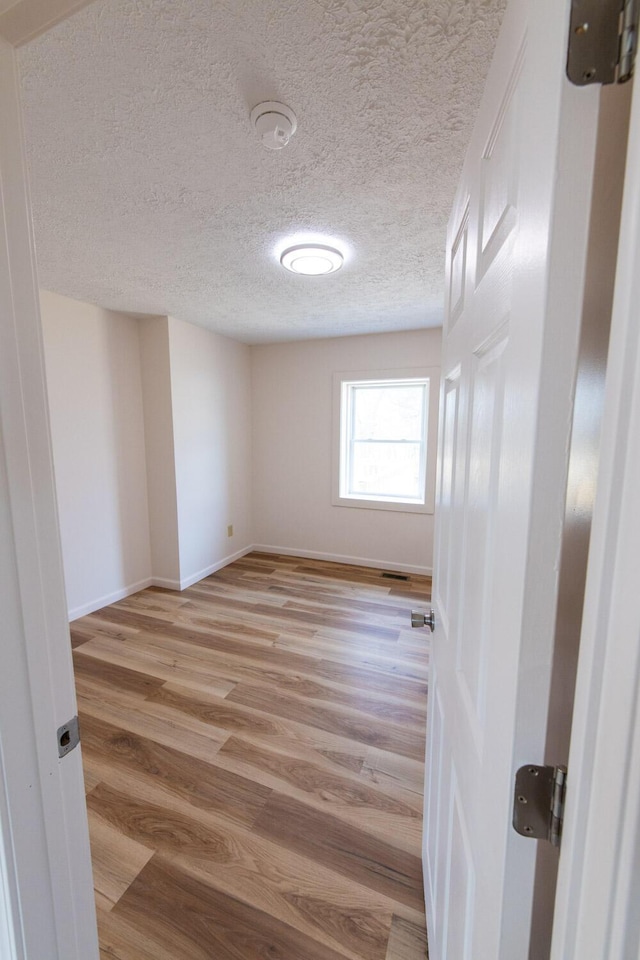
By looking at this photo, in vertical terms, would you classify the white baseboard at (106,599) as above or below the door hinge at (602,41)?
below

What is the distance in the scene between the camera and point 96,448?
2.91 metres

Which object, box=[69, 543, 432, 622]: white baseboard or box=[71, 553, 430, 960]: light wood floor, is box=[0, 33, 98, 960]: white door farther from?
box=[69, 543, 432, 622]: white baseboard

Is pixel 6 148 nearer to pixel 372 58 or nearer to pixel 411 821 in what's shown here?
pixel 372 58

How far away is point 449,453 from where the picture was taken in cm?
93

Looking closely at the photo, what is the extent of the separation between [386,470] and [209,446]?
1.82 metres

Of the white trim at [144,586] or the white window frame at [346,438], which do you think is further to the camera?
the white window frame at [346,438]

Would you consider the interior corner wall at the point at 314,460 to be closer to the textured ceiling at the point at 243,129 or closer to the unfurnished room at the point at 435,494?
the unfurnished room at the point at 435,494

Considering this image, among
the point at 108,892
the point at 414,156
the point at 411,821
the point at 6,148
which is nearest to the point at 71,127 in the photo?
the point at 6,148

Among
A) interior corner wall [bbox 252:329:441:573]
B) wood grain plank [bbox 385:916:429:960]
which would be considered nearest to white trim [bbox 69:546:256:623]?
interior corner wall [bbox 252:329:441:573]

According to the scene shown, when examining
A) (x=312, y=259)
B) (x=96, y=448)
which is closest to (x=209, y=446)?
(x=96, y=448)

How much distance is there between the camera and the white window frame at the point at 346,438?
11.5 feet

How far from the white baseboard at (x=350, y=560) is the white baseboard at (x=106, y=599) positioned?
1.35m

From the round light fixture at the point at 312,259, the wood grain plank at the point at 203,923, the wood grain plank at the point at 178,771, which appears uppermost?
the round light fixture at the point at 312,259

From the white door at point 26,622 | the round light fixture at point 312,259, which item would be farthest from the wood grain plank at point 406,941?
the round light fixture at point 312,259
